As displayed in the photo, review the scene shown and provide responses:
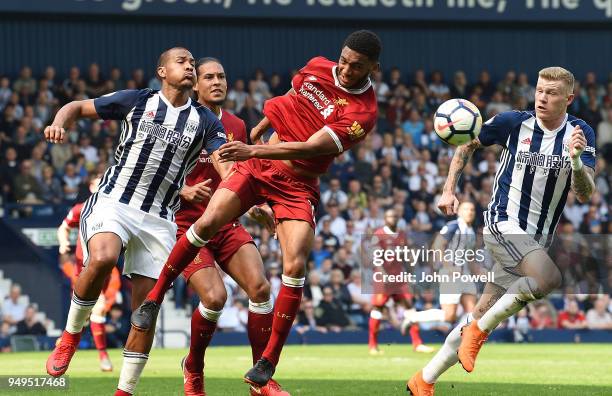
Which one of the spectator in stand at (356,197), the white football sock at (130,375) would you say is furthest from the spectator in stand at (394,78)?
the white football sock at (130,375)

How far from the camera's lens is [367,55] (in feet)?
27.1

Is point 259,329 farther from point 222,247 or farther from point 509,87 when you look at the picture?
point 509,87

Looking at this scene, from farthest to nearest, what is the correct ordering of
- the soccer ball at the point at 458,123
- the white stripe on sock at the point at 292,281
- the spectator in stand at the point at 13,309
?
1. the spectator in stand at the point at 13,309
2. the soccer ball at the point at 458,123
3. the white stripe on sock at the point at 292,281

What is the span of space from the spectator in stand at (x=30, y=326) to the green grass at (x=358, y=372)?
1387 mm

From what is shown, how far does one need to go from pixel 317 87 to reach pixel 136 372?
99.0 inches

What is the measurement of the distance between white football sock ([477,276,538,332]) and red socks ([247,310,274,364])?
1723 millimetres

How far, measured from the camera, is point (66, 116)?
26.3 ft

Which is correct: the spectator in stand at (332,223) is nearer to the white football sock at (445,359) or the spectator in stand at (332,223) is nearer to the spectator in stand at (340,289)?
the spectator in stand at (340,289)

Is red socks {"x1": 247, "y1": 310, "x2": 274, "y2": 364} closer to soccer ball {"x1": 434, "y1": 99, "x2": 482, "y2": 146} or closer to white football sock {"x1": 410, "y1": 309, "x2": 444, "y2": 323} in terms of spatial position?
soccer ball {"x1": 434, "y1": 99, "x2": 482, "y2": 146}

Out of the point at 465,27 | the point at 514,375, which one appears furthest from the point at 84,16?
the point at 514,375

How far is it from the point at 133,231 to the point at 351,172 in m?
14.8

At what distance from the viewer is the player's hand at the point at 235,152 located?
7.77m

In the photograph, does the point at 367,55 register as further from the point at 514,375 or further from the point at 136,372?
the point at 514,375

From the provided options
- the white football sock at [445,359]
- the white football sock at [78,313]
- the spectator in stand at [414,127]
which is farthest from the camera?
the spectator in stand at [414,127]
